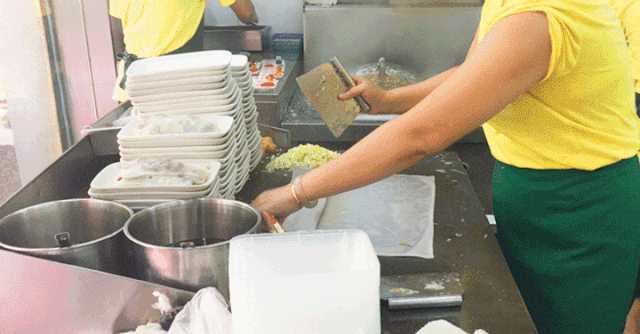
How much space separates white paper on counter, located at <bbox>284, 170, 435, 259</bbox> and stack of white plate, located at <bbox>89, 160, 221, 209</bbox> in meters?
0.29

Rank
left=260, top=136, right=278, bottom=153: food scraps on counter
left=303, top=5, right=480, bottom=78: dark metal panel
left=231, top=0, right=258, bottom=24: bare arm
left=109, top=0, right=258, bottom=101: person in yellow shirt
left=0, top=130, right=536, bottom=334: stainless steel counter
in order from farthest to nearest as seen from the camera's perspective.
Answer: left=231, top=0, right=258, bottom=24: bare arm
left=303, top=5, right=480, bottom=78: dark metal panel
left=109, top=0, right=258, bottom=101: person in yellow shirt
left=260, top=136, right=278, bottom=153: food scraps on counter
left=0, top=130, right=536, bottom=334: stainless steel counter

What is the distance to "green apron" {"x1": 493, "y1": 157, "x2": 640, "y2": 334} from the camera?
5.07 ft

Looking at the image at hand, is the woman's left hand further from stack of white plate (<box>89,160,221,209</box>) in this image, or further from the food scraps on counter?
the food scraps on counter

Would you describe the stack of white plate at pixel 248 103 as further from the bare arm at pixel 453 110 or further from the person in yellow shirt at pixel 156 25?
the person in yellow shirt at pixel 156 25

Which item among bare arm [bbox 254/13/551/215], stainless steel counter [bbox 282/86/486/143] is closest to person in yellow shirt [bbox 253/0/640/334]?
bare arm [bbox 254/13/551/215]

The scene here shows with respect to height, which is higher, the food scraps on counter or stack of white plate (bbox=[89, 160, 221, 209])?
stack of white plate (bbox=[89, 160, 221, 209])

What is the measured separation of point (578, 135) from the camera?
1479mm

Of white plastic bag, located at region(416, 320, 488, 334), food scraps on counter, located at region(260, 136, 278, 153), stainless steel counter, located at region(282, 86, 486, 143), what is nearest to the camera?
white plastic bag, located at region(416, 320, 488, 334)

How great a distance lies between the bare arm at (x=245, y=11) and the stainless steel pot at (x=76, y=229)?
2517 mm

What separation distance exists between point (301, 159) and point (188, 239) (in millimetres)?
749

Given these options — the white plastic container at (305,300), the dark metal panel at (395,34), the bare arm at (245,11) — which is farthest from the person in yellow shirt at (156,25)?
the white plastic container at (305,300)

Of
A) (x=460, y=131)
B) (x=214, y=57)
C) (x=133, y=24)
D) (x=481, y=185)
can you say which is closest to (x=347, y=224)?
(x=460, y=131)

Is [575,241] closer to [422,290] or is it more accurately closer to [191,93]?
[422,290]

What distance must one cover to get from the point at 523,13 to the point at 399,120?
0.33 meters
